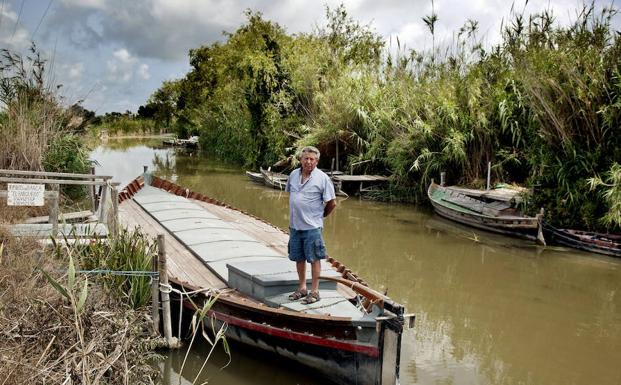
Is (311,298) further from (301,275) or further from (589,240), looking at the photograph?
(589,240)

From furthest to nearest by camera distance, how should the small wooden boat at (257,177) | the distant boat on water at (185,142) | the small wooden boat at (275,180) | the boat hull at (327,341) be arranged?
the distant boat on water at (185,142)
the small wooden boat at (257,177)
the small wooden boat at (275,180)
the boat hull at (327,341)

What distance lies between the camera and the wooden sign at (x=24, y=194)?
6.39 m

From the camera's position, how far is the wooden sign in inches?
251

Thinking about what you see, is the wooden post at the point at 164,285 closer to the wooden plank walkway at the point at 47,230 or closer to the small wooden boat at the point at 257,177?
the wooden plank walkway at the point at 47,230

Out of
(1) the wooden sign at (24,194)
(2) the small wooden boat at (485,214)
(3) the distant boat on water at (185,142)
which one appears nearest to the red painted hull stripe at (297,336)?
(1) the wooden sign at (24,194)

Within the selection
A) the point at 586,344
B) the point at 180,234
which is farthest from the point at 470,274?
the point at 180,234

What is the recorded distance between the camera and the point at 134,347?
450cm

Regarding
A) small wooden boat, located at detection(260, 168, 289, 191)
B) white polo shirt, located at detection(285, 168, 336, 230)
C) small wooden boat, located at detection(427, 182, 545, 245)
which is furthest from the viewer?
small wooden boat, located at detection(260, 168, 289, 191)

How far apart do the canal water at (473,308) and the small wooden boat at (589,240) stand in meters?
0.23

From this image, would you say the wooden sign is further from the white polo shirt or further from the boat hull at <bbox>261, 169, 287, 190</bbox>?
the boat hull at <bbox>261, 169, 287, 190</bbox>

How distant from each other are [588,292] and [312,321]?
631 centimetres

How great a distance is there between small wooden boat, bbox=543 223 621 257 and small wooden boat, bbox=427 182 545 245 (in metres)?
0.44

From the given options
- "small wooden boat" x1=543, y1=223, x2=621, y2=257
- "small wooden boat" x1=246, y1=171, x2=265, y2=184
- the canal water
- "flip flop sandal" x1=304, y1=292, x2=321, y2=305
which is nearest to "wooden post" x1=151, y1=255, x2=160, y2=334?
the canal water

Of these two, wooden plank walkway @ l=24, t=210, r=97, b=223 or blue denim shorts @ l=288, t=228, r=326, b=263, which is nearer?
blue denim shorts @ l=288, t=228, r=326, b=263
